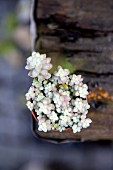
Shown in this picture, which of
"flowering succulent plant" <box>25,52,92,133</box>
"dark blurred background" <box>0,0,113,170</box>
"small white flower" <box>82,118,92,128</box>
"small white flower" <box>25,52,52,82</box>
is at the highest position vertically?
"dark blurred background" <box>0,0,113,170</box>

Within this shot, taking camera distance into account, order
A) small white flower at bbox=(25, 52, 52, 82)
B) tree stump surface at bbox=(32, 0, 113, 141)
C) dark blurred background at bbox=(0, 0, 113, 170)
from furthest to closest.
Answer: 1. dark blurred background at bbox=(0, 0, 113, 170)
2. tree stump surface at bbox=(32, 0, 113, 141)
3. small white flower at bbox=(25, 52, 52, 82)

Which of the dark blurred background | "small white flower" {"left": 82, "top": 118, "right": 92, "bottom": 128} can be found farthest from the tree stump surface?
the dark blurred background

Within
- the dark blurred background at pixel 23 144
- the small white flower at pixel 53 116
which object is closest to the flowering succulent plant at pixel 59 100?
the small white flower at pixel 53 116

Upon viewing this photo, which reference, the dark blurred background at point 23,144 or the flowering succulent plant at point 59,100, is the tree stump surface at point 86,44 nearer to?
the flowering succulent plant at point 59,100

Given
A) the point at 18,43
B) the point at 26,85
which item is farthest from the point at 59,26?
the point at 18,43

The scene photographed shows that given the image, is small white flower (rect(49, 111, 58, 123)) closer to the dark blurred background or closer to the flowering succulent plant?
the flowering succulent plant

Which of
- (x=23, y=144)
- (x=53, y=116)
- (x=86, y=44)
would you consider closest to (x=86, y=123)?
(x=53, y=116)
